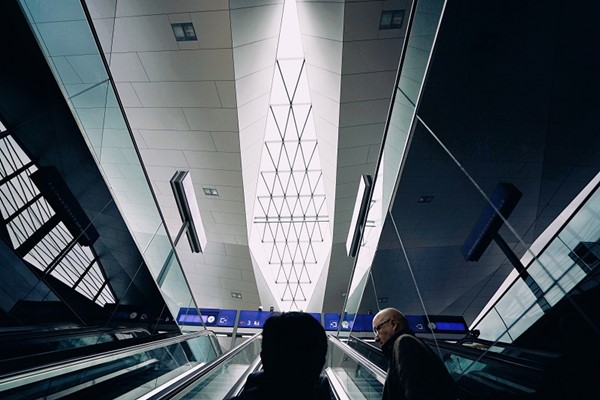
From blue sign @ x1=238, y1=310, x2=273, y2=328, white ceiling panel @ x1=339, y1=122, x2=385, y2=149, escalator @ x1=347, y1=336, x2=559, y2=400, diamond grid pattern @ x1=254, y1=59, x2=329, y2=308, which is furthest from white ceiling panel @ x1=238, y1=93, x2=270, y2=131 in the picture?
blue sign @ x1=238, y1=310, x2=273, y2=328

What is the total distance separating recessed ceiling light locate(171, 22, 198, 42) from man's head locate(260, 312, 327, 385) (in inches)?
351

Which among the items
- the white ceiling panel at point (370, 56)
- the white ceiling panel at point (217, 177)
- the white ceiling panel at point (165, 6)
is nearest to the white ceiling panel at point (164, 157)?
the white ceiling panel at point (217, 177)

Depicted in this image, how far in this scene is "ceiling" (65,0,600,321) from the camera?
3.32 meters

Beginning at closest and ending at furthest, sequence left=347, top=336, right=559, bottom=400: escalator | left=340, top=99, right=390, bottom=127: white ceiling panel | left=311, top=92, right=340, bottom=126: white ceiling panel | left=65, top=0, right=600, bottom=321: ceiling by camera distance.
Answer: left=347, top=336, right=559, bottom=400: escalator < left=65, top=0, right=600, bottom=321: ceiling < left=340, top=99, right=390, bottom=127: white ceiling panel < left=311, top=92, right=340, bottom=126: white ceiling panel

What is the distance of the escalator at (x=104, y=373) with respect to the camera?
2047 millimetres

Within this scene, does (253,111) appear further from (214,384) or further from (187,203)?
(214,384)

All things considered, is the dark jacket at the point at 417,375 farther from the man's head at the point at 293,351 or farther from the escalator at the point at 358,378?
→ the escalator at the point at 358,378

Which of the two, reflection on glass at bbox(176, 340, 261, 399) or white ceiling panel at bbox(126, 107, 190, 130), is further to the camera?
white ceiling panel at bbox(126, 107, 190, 130)

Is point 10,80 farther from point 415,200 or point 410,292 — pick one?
point 410,292

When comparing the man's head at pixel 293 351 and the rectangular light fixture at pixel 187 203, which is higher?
the rectangular light fixture at pixel 187 203

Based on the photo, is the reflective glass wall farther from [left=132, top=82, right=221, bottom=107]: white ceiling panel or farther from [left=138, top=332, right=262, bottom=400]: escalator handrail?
[left=132, top=82, right=221, bottom=107]: white ceiling panel

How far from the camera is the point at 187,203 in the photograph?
936 centimetres

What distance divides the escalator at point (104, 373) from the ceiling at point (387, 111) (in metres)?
4.63

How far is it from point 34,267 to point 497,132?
8575mm
